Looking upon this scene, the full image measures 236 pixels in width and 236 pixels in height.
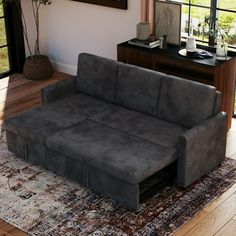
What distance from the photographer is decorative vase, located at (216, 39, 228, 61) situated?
5346mm

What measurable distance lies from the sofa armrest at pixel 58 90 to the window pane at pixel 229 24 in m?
1.52

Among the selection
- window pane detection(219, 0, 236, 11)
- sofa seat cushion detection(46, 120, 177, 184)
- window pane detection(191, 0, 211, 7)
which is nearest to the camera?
sofa seat cushion detection(46, 120, 177, 184)

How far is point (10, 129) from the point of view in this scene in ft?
16.6

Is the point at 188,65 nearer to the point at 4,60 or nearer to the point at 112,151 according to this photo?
the point at 112,151

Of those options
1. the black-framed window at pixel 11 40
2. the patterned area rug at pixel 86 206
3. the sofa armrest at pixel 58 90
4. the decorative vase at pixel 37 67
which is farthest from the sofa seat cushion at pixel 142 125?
the black-framed window at pixel 11 40

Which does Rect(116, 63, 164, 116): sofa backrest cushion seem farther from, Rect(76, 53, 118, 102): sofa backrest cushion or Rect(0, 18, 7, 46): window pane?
Rect(0, 18, 7, 46): window pane

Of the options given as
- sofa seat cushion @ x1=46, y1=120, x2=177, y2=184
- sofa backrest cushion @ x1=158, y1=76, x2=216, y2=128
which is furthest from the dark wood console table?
sofa seat cushion @ x1=46, y1=120, x2=177, y2=184

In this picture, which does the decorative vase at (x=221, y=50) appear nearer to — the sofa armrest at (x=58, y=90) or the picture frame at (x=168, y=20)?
the picture frame at (x=168, y=20)

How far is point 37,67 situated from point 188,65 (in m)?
2.14

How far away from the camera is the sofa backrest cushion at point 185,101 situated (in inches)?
184

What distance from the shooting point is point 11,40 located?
279 inches

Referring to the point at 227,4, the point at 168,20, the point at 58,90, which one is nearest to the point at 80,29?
the point at 168,20

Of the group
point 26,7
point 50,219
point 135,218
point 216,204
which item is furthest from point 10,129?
point 26,7

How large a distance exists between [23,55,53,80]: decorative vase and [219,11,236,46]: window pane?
2.24 metres
